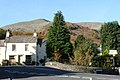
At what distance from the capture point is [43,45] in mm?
88938

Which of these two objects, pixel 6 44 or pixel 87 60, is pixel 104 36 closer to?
pixel 6 44

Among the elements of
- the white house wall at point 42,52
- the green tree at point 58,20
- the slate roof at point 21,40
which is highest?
the green tree at point 58,20

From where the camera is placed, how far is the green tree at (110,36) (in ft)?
284

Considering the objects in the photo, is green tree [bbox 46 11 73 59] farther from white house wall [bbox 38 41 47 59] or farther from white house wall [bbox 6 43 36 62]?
white house wall [bbox 38 41 47 59]

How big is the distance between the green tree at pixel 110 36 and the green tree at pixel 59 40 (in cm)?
1386

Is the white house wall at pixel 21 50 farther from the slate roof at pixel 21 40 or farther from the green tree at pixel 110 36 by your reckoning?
the green tree at pixel 110 36

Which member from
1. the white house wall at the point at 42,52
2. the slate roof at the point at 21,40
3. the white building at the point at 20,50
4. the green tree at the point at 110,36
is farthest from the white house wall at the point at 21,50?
the green tree at the point at 110,36

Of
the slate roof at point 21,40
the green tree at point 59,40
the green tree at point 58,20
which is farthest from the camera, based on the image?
the slate roof at point 21,40

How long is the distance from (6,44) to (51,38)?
1408 centimetres

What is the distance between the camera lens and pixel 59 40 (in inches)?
2995

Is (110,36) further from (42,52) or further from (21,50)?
(21,50)

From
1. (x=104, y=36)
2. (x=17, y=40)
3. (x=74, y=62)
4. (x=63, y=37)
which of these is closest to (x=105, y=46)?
(x=104, y=36)

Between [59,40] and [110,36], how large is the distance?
1771cm

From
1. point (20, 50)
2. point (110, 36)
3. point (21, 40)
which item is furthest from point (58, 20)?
point (110, 36)
